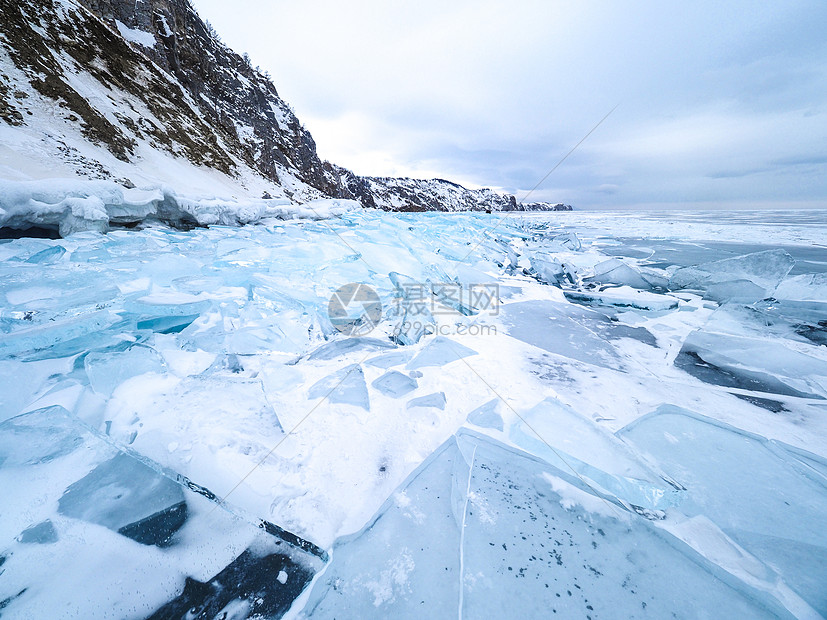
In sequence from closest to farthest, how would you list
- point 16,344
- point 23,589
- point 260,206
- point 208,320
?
point 23,589, point 16,344, point 208,320, point 260,206

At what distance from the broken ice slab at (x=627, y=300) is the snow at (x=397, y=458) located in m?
0.58

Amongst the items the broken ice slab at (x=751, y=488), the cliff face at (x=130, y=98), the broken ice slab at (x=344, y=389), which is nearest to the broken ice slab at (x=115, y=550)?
the broken ice slab at (x=344, y=389)

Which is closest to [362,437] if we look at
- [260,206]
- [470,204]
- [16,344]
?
[16,344]

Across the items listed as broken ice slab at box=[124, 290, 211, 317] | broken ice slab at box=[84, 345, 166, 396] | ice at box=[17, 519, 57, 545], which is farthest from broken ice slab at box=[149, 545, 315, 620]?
broken ice slab at box=[124, 290, 211, 317]

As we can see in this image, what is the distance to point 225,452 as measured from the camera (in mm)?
1012

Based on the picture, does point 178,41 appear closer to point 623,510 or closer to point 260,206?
point 260,206

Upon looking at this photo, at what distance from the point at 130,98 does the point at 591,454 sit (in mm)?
18431

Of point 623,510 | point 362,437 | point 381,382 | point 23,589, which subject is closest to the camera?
point 23,589

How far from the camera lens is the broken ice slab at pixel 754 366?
162 cm

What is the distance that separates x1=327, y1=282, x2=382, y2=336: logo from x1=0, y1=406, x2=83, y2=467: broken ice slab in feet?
4.81

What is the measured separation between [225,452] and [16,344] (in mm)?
1301

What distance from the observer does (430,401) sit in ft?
4.77

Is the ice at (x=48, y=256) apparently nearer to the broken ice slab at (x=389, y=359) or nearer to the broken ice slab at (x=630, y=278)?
the broken ice slab at (x=389, y=359)

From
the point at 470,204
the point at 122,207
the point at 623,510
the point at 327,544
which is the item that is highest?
the point at 470,204
